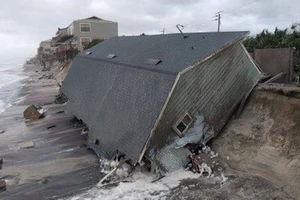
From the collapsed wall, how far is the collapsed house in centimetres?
86

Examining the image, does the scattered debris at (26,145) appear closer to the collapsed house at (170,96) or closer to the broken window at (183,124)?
the collapsed house at (170,96)

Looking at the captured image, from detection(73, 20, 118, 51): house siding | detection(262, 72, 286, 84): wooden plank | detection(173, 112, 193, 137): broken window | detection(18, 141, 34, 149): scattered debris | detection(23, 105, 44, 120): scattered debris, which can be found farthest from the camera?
detection(73, 20, 118, 51): house siding

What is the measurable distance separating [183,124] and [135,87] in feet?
12.0

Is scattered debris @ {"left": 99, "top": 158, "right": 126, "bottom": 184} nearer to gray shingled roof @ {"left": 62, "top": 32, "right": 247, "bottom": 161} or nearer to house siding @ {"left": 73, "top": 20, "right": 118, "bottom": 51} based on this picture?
gray shingled roof @ {"left": 62, "top": 32, "right": 247, "bottom": 161}

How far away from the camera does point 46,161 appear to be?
1831 centimetres

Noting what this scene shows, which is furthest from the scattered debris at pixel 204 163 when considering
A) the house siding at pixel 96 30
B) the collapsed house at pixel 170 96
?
the house siding at pixel 96 30

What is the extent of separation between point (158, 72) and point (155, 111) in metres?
2.39

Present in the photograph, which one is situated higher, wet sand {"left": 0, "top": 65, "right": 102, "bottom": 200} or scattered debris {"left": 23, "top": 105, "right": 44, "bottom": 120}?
scattered debris {"left": 23, "top": 105, "right": 44, "bottom": 120}

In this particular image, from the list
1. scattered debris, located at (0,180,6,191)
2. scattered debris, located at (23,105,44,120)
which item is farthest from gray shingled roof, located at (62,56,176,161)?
scattered debris, located at (23,105,44,120)

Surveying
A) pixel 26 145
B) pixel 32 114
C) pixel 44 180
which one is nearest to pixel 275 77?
pixel 44 180

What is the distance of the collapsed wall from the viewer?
1311 cm

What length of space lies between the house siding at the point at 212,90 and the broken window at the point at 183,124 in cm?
Answer: 22

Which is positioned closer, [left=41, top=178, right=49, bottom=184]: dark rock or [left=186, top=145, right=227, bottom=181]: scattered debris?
[left=186, top=145, right=227, bottom=181]: scattered debris

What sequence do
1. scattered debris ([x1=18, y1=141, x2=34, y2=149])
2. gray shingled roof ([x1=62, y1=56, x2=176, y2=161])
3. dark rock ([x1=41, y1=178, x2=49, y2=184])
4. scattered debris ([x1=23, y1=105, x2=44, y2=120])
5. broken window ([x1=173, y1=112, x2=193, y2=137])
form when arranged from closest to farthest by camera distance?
gray shingled roof ([x1=62, y1=56, x2=176, y2=161])
broken window ([x1=173, y1=112, x2=193, y2=137])
dark rock ([x1=41, y1=178, x2=49, y2=184])
scattered debris ([x1=18, y1=141, x2=34, y2=149])
scattered debris ([x1=23, y1=105, x2=44, y2=120])
